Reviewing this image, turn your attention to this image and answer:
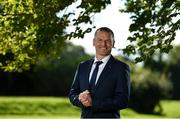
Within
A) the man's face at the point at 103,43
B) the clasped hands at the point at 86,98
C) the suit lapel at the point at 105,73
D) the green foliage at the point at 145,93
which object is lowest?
the green foliage at the point at 145,93

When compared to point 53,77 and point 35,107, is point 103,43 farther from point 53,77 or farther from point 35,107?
point 53,77

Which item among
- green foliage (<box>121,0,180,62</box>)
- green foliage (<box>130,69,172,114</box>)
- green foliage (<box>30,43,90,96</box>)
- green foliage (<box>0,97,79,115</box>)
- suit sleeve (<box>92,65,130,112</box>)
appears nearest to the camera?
suit sleeve (<box>92,65,130,112</box>)

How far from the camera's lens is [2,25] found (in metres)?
9.48

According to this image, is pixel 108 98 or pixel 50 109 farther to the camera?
pixel 50 109

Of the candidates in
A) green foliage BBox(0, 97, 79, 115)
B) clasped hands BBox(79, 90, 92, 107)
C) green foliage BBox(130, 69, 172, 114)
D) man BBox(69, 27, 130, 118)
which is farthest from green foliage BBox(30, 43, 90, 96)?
clasped hands BBox(79, 90, 92, 107)

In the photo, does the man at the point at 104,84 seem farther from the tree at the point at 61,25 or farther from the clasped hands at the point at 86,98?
the tree at the point at 61,25

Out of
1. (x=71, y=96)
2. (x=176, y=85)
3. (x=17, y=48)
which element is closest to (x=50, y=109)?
(x=17, y=48)

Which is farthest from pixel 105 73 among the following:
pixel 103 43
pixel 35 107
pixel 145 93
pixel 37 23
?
pixel 145 93

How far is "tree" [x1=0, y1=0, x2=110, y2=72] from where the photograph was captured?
9.02 meters

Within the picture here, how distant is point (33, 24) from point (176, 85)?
231 ft

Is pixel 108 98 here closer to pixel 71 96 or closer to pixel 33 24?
pixel 71 96

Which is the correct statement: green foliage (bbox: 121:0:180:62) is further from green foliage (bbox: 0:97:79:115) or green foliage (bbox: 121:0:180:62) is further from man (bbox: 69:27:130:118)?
green foliage (bbox: 0:97:79:115)

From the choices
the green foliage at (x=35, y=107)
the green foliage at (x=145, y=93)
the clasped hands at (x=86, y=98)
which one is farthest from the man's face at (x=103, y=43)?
the green foliage at (x=145, y=93)

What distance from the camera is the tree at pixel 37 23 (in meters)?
9.02
